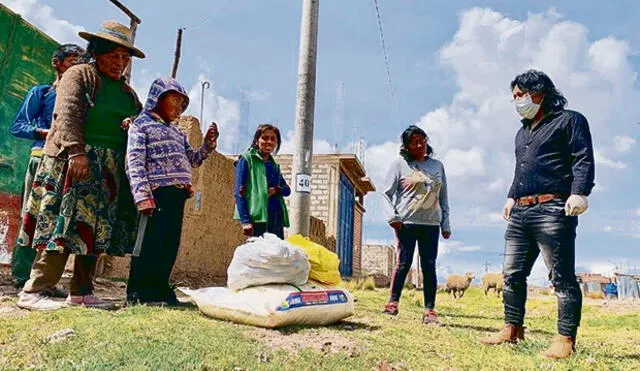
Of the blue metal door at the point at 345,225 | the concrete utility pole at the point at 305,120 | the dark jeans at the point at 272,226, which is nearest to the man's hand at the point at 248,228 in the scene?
the dark jeans at the point at 272,226

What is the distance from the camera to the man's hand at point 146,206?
3336 millimetres

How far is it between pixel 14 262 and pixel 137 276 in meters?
1.44

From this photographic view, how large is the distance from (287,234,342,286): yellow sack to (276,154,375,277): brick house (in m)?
12.0

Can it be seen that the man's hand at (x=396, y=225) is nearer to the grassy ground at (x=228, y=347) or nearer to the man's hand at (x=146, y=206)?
the grassy ground at (x=228, y=347)

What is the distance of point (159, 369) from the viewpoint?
7.20 ft

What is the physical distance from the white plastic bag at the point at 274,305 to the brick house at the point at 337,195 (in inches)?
489

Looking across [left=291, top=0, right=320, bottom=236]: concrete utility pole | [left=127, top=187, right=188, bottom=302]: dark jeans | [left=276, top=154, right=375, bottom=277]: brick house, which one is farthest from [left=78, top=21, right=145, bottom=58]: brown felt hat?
[left=276, top=154, right=375, bottom=277]: brick house

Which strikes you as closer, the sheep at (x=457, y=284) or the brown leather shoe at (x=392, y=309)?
the brown leather shoe at (x=392, y=309)

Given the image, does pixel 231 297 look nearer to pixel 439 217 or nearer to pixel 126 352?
pixel 126 352

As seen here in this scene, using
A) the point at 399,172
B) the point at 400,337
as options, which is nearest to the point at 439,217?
the point at 399,172

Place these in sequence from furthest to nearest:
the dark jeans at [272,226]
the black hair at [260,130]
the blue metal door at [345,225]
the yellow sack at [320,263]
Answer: the blue metal door at [345,225] < the black hair at [260,130] < the dark jeans at [272,226] < the yellow sack at [320,263]

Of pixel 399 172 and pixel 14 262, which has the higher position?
pixel 399 172

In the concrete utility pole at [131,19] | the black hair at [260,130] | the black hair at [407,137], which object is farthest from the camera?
the concrete utility pole at [131,19]

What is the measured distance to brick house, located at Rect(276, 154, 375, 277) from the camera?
17.2 meters
